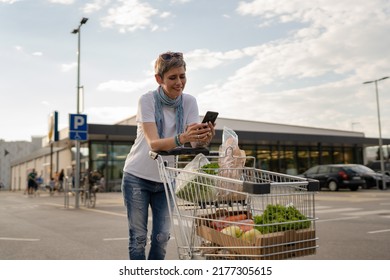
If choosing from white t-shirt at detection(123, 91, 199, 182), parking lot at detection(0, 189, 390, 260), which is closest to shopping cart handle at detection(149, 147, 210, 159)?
white t-shirt at detection(123, 91, 199, 182)

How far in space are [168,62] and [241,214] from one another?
1.07m

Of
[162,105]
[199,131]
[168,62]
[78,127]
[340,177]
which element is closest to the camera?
[199,131]

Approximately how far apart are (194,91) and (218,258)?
1.51 m

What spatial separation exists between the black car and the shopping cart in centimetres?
2007

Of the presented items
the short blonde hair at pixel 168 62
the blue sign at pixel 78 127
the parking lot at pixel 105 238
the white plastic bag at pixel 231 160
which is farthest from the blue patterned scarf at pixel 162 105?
the blue sign at pixel 78 127

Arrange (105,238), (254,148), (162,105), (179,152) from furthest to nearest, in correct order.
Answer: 1. (254,148)
2. (105,238)
3. (162,105)
4. (179,152)

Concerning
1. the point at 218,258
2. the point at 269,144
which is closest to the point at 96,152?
the point at 269,144

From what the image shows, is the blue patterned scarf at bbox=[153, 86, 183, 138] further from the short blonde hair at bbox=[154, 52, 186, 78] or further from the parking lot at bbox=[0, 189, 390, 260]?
the parking lot at bbox=[0, 189, 390, 260]

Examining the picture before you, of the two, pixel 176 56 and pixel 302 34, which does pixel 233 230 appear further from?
pixel 302 34

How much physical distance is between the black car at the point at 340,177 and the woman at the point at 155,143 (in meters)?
20.0

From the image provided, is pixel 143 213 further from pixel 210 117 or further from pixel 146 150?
pixel 210 117

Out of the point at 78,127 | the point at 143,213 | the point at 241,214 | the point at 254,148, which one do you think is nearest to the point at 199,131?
the point at 241,214

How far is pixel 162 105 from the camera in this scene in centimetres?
305
